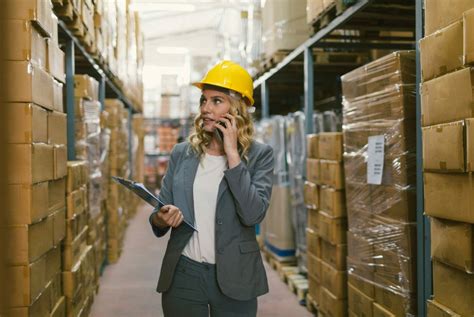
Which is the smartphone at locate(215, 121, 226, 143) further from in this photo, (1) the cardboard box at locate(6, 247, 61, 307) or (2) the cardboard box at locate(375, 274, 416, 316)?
(2) the cardboard box at locate(375, 274, 416, 316)

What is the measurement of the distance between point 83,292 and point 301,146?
281 centimetres

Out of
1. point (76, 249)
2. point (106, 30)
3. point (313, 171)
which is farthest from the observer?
point (106, 30)

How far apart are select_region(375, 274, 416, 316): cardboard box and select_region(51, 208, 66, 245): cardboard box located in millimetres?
2080

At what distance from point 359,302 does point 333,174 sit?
101cm

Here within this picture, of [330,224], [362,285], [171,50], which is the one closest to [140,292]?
[330,224]

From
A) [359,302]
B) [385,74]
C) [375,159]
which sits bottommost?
[359,302]

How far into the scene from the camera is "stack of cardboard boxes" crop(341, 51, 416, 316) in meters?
3.03

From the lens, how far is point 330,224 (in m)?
4.14

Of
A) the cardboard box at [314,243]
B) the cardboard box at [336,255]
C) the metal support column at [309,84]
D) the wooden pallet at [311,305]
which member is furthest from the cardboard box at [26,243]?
the metal support column at [309,84]

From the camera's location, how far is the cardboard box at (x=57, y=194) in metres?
3.09

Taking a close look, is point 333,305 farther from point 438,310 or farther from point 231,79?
point 231,79

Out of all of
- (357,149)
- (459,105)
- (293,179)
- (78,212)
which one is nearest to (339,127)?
(293,179)

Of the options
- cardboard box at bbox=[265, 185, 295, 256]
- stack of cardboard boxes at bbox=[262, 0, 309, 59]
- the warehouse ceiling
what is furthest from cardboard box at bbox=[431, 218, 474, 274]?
the warehouse ceiling

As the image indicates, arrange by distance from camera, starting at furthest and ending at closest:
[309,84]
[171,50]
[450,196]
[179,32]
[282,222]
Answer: [171,50], [179,32], [282,222], [309,84], [450,196]
